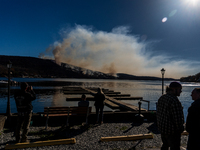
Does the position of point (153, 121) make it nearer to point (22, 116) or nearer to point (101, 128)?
point (101, 128)

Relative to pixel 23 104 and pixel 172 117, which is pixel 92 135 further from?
pixel 172 117

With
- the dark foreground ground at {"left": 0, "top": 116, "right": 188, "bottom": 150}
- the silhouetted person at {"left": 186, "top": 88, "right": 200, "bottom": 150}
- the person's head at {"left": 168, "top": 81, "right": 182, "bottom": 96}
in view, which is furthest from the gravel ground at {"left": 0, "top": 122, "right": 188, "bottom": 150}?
the person's head at {"left": 168, "top": 81, "right": 182, "bottom": 96}

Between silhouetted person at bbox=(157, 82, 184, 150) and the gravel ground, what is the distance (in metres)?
1.99

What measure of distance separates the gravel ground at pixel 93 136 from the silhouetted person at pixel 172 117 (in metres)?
1.99

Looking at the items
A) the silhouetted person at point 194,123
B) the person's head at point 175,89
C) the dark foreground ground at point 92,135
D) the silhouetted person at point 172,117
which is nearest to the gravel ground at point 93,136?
the dark foreground ground at point 92,135

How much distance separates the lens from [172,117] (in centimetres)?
341

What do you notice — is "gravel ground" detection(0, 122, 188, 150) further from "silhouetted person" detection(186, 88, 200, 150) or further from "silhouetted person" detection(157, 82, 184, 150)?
"silhouetted person" detection(186, 88, 200, 150)

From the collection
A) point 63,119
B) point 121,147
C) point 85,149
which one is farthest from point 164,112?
point 63,119

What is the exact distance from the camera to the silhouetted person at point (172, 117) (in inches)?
133

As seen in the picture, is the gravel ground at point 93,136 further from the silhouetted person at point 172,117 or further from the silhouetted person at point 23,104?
the silhouetted person at point 172,117

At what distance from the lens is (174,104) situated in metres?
3.37

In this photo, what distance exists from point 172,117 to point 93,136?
12.7 feet

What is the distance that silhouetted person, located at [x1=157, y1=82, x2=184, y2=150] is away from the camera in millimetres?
3369

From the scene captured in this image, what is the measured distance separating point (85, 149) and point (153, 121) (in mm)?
5619
